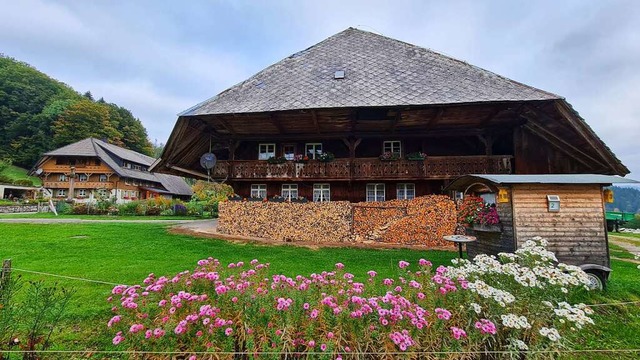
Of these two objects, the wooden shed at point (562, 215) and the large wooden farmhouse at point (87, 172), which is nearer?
the wooden shed at point (562, 215)

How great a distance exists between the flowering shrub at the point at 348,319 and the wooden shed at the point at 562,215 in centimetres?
303

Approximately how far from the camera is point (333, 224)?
11977 mm

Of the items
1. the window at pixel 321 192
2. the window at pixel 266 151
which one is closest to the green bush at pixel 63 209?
the window at pixel 266 151

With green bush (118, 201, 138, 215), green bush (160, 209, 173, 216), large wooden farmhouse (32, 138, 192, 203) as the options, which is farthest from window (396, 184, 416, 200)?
large wooden farmhouse (32, 138, 192, 203)

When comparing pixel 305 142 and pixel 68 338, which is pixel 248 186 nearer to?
pixel 305 142

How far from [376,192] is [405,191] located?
1459 millimetres

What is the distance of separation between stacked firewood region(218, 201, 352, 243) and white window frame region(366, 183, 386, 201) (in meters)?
2.53

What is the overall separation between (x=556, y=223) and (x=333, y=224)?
7577 millimetres

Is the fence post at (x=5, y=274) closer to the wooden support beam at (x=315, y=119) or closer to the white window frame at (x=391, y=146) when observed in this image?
the wooden support beam at (x=315, y=119)

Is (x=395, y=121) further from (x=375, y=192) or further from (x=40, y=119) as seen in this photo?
(x=40, y=119)

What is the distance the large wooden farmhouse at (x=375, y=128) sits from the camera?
1121 centimetres

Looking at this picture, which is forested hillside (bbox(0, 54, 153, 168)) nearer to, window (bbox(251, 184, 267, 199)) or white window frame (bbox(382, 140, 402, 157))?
window (bbox(251, 184, 267, 199))

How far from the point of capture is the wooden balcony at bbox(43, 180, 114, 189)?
3638 centimetres

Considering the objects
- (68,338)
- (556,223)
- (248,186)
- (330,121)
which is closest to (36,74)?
(248,186)
